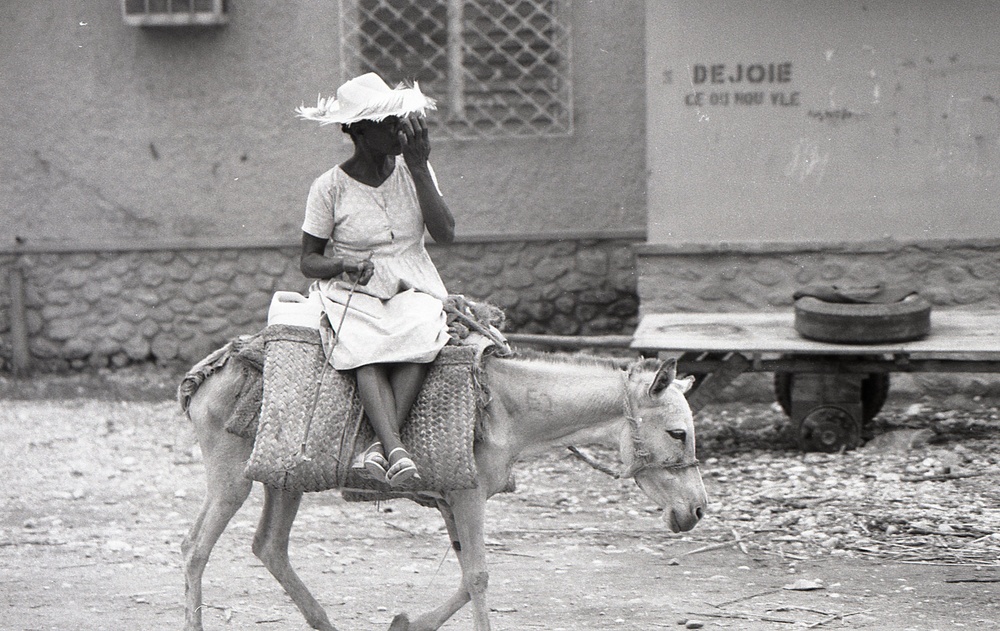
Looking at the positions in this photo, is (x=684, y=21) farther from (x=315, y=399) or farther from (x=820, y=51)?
(x=315, y=399)

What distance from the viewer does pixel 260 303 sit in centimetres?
1062

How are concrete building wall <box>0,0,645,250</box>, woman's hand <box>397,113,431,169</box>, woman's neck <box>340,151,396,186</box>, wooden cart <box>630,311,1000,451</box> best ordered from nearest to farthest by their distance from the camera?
woman's hand <box>397,113,431,169</box>, woman's neck <box>340,151,396,186</box>, wooden cart <box>630,311,1000,451</box>, concrete building wall <box>0,0,645,250</box>

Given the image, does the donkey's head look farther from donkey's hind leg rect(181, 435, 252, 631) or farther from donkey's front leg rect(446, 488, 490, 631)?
donkey's hind leg rect(181, 435, 252, 631)

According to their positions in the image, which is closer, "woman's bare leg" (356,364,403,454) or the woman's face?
"woman's bare leg" (356,364,403,454)

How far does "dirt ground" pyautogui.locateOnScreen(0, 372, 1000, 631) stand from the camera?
5402 millimetres

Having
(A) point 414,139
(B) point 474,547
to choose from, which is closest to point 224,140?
(A) point 414,139

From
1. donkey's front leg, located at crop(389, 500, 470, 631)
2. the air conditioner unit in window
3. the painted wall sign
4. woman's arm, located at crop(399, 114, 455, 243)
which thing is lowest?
donkey's front leg, located at crop(389, 500, 470, 631)

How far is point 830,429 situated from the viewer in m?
7.81

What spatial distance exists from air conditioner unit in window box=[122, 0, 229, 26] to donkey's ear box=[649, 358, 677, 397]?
264 inches

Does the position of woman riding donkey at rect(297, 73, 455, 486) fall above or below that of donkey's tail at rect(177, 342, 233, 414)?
above

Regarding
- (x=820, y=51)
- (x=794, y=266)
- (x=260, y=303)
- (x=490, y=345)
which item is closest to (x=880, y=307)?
(x=794, y=266)

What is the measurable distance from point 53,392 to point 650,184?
16.2 feet

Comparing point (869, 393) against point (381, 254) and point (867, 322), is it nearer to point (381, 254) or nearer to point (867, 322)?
point (867, 322)

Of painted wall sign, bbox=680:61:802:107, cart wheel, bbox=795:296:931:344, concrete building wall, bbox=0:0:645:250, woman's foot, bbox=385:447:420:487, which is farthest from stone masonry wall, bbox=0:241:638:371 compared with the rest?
woman's foot, bbox=385:447:420:487
